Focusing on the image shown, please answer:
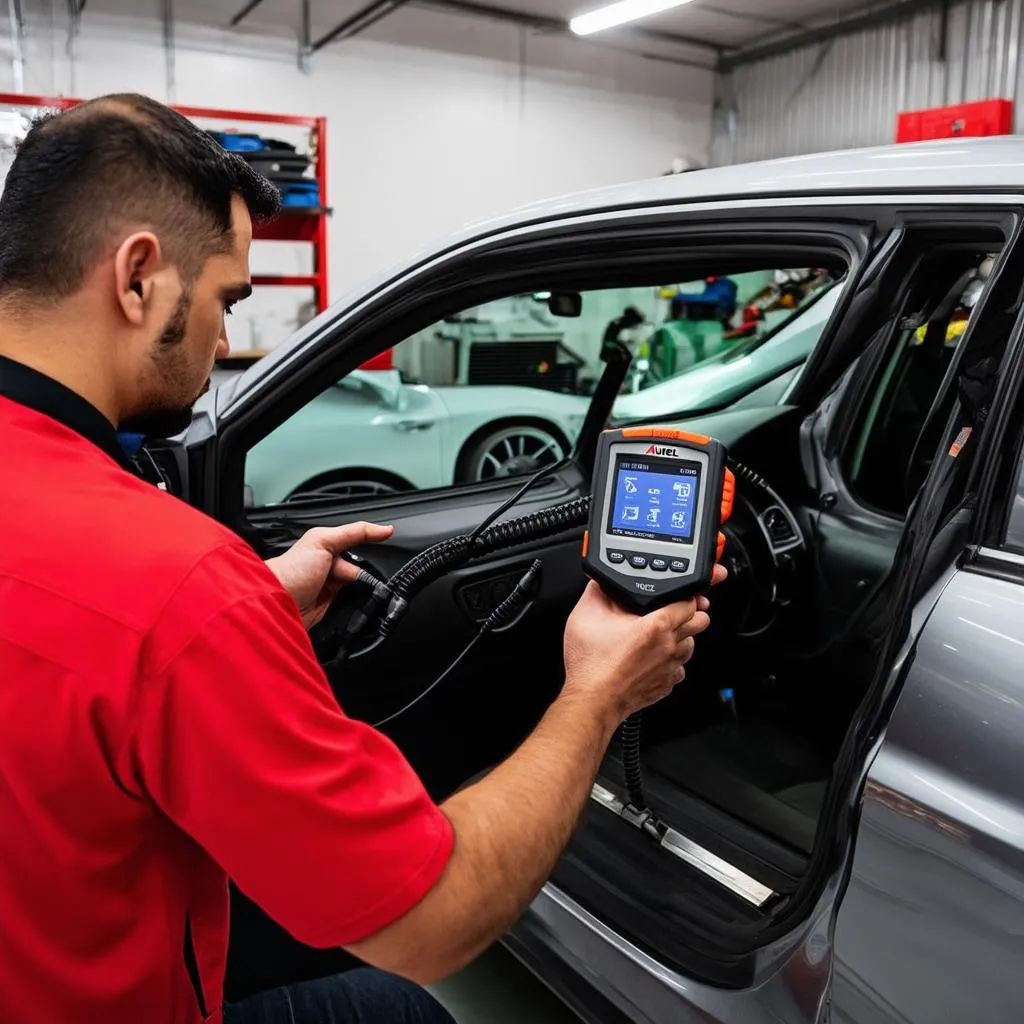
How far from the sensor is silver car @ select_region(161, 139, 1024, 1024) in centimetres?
96

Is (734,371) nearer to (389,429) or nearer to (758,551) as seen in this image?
(758,551)

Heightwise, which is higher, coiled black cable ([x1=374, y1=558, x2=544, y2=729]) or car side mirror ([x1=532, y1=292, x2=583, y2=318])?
car side mirror ([x1=532, y1=292, x2=583, y2=318])

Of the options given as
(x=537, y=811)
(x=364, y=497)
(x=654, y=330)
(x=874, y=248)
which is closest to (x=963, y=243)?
(x=874, y=248)

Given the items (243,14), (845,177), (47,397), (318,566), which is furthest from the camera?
(243,14)

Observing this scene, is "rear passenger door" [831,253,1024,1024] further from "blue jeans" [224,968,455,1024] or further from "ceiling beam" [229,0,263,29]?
"ceiling beam" [229,0,263,29]

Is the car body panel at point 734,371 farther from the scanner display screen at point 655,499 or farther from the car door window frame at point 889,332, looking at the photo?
the scanner display screen at point 655,499

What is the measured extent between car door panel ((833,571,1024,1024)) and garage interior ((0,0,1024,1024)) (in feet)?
18.1

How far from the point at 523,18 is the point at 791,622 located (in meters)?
8.07

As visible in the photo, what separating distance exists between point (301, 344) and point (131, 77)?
654 centimetres

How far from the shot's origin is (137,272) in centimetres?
85

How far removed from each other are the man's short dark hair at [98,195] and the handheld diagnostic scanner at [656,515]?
61 centimetres

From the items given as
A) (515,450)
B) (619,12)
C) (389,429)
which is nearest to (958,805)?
(389,429)

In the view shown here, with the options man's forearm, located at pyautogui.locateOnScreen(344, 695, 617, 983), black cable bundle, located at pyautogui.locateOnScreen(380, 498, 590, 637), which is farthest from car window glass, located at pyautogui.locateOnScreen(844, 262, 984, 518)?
man's forearm, located at pyautogui.locateOnScreen(344, 695, 617, 983)

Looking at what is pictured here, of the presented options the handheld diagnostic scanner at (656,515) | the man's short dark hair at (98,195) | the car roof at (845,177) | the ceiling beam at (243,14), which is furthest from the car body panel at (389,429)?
the ceiling beam at (243,14)
